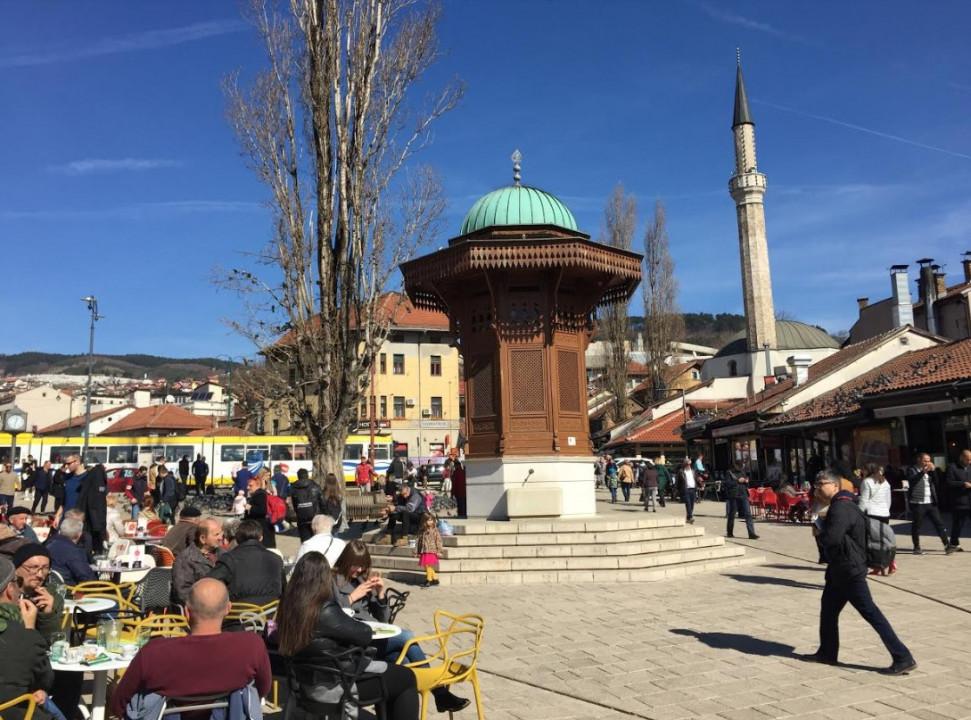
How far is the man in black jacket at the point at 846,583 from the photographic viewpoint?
5.57 m

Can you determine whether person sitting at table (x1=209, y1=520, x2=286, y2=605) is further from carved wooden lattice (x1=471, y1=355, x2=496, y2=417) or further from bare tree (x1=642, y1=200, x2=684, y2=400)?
bare tree (x1=642, y1=200, x2=684, y2=400)

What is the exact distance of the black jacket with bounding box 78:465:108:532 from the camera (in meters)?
11.0

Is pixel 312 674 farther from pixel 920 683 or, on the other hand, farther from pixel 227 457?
pixel 227 457

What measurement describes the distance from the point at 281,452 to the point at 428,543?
2558 centimetres

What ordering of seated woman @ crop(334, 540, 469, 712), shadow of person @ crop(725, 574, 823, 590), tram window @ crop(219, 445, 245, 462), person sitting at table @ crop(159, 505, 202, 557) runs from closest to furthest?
seated woman @ crop(334, 540, 469, 712)
person sitting at table @ crop(159, 505, 202, 557)
shadow of person @ crop(725, 574, 823, 590)
tram window @ crop(219, 445, 245, 462)

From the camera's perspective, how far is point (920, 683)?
5371 millimetres

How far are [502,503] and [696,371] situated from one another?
179 ft

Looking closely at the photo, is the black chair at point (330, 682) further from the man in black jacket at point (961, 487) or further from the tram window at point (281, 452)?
the tram window at point (281, 452)

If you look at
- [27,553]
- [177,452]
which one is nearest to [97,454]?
[177,452]

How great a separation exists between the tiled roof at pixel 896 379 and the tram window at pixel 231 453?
77.6 feet

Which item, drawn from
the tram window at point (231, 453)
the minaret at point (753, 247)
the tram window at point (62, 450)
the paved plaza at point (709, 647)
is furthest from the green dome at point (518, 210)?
the minaret at point (753, 247)

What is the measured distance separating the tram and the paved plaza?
25325mm

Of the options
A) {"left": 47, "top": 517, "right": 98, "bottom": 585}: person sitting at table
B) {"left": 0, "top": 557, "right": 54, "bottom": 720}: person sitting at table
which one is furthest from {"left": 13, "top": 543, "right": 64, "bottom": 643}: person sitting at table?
{"left": 47, "top": 517, "right": 98, "bottom": 585}: person sitting at table

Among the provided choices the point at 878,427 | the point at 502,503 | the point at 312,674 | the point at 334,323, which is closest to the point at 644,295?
the point at 878,427
